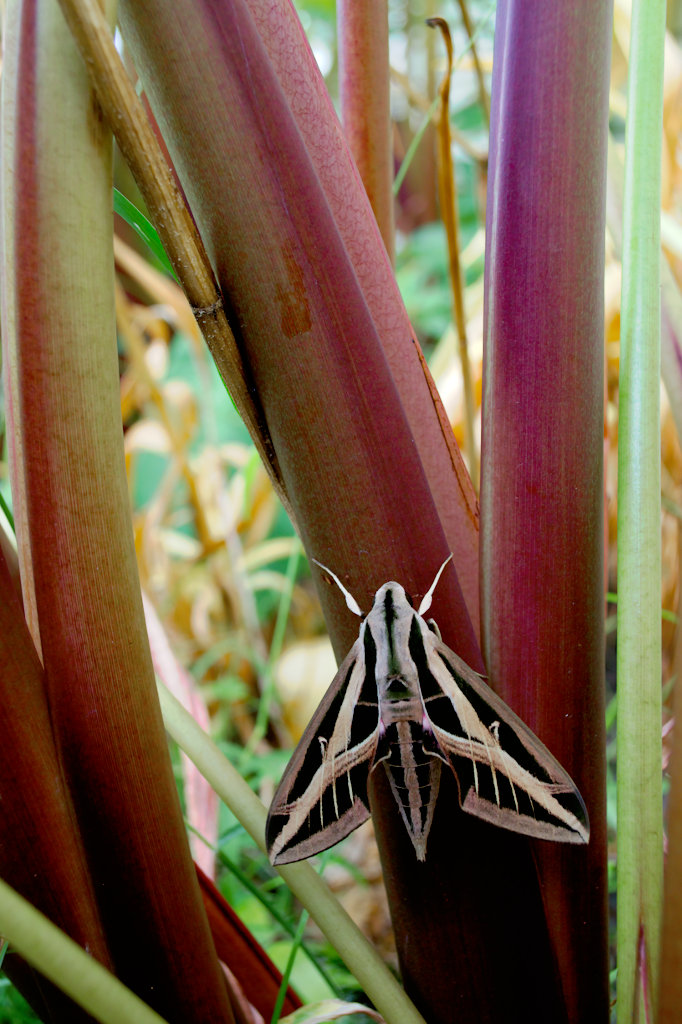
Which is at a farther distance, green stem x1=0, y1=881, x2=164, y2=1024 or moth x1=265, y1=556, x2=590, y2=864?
moth x1=265, y1=556, x2=590, y2=864

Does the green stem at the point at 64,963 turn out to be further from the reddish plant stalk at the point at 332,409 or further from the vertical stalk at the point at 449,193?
the vertical stalk at the point at 449,193

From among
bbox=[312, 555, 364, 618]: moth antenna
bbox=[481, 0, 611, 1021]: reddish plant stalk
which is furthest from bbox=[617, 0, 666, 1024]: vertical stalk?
bbox=[312, 555, 364, 618]: moth antenna

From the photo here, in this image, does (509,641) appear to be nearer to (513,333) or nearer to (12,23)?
(513,333)

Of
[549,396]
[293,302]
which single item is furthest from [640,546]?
[293,302]

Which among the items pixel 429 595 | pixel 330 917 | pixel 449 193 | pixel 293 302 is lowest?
pixel 330 917

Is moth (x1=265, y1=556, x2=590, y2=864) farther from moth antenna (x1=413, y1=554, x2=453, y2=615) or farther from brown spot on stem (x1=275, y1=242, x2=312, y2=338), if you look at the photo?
brown spot on stem (x1=275, y1=242, x2=312, y2=338)

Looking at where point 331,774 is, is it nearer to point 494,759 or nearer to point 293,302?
point 494,759

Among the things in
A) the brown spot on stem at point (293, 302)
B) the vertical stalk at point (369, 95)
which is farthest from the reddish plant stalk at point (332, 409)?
the vertical stalk at point (369, 95)
